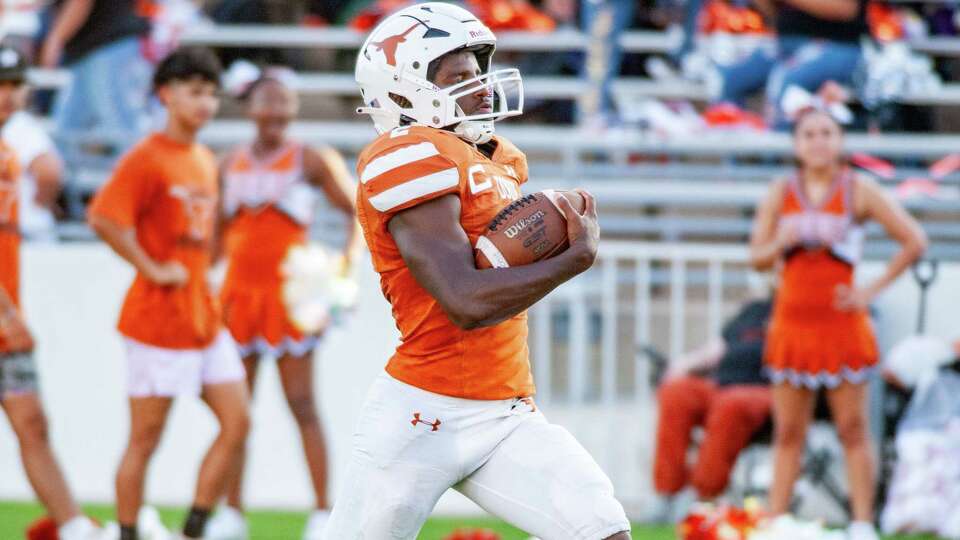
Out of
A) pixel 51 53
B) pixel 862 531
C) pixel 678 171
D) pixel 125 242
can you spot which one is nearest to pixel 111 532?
pixel 125 242

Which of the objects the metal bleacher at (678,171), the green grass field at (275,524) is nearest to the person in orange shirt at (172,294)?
the green grass field at (275,524)

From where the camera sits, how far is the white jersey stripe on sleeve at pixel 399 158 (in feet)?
14.4

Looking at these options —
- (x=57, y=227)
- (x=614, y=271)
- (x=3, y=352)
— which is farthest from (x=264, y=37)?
(x=3, y=352)

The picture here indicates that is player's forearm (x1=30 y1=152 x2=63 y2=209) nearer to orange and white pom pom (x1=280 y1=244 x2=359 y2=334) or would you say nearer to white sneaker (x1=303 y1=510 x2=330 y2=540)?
orange and white pom pom (x1=280 y1=244 x2=359 y2=334)

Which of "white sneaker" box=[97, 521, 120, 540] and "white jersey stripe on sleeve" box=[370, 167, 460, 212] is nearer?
"white jersey stripe on sleeve" box=[370, 167, 460, 212]

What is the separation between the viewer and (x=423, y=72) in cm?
454

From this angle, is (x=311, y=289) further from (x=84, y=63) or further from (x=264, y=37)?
(x=264, y=37)

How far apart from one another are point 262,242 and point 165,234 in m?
0.99

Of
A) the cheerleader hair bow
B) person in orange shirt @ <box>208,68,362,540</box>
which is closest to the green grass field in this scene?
person in orange shirt @ <box>208,68,362,540</box>

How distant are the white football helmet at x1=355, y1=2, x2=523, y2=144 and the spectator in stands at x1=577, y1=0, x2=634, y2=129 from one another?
747cm

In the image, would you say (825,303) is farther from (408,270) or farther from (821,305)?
(408,270)

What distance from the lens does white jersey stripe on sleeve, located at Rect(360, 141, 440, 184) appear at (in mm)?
4391

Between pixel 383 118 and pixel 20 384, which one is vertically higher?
pixel 383 118

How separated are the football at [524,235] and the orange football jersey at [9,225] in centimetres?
347
